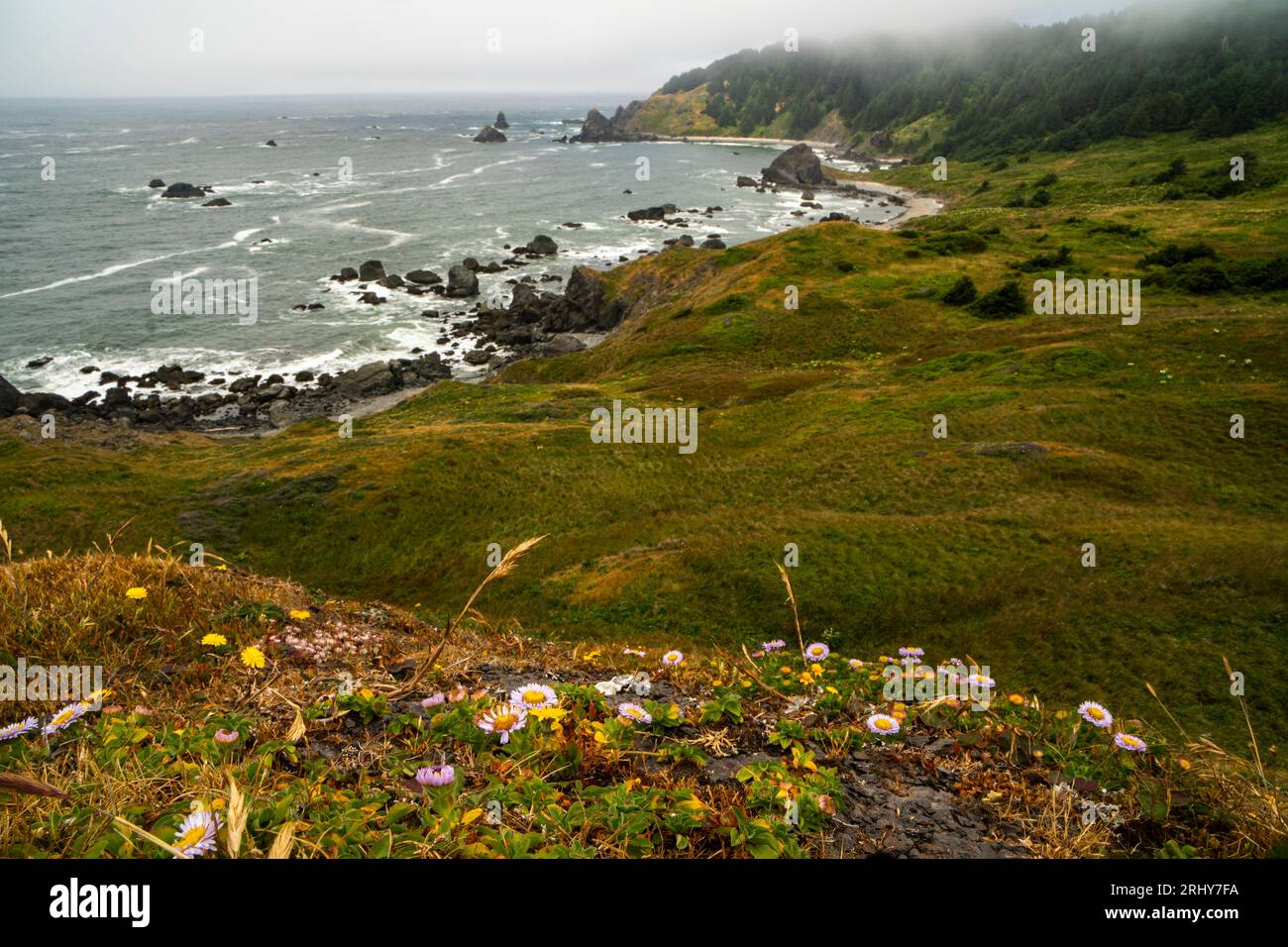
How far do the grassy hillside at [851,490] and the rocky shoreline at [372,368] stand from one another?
967 cm

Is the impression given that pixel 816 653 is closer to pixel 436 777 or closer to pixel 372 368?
pixel 436 777

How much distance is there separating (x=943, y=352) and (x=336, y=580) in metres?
42.7

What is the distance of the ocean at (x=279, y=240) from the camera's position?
71.1 meters

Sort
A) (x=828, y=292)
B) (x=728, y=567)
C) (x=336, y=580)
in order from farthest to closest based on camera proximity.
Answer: (x=828, y=292) < (x=336, y=580) < (x=728, y=567)

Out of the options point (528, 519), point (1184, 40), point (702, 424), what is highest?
point (1184, 40)

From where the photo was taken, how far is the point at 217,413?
58.2 meters

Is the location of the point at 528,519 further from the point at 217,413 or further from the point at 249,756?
the point at 217,413

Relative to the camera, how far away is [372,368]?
2562 inches

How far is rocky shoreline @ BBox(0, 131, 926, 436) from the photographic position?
184 feet

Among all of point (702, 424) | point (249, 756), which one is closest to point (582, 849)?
point (249, 756)
